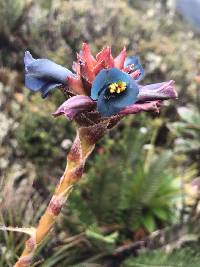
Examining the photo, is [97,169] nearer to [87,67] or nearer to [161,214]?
[161,214]

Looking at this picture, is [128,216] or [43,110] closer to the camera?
[128,216]

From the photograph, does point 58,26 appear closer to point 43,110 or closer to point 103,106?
point 43,110

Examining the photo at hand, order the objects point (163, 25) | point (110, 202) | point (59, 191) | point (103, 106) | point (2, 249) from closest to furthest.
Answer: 1. point (103, 106)
2. point (59, 191)
3. point (2, 249)
4. point (110, 202)
5. point (163, 25)

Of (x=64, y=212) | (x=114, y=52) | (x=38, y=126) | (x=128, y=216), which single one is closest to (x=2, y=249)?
(x=64, y=212)

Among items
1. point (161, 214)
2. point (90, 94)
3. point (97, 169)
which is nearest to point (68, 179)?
point (90, 94)

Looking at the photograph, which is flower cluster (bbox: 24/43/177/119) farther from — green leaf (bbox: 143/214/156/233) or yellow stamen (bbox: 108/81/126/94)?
green leaf (bbox: 143/214/156/233)
